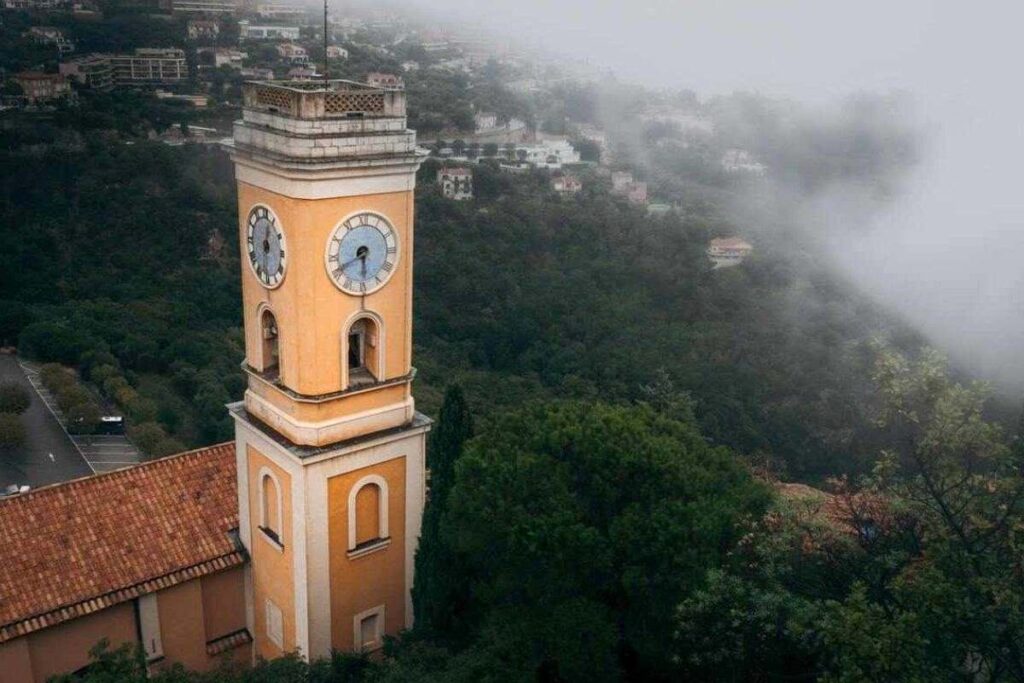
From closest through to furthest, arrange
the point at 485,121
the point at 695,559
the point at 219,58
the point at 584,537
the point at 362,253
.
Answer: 1. the point at 695,559
2. the point at 584,537
3. the point at 362,253
4. the point at 219,58
5. the point at 485,121

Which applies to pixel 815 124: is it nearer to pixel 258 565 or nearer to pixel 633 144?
pixel 633 144

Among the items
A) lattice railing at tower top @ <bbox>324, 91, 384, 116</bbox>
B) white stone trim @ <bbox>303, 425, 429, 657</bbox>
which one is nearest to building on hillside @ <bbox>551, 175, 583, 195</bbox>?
white stone trim @ <bbox>303, 425, 429, 657</bbox>

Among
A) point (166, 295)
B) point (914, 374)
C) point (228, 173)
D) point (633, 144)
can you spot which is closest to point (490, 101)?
point (633, 144)

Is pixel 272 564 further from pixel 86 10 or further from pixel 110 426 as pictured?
pixel 86 10

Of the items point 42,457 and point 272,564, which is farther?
point 42,457

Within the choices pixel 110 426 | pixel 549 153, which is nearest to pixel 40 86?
pixel 110 426

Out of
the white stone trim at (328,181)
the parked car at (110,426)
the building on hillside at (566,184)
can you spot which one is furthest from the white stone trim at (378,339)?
the building on hillside at (566,184)

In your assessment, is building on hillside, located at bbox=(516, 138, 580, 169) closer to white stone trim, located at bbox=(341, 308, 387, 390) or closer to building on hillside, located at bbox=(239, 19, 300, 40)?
building on hillside, located at bbox=(239, 19, 300, 40)

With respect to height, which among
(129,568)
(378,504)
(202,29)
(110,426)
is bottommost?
(110,426)
